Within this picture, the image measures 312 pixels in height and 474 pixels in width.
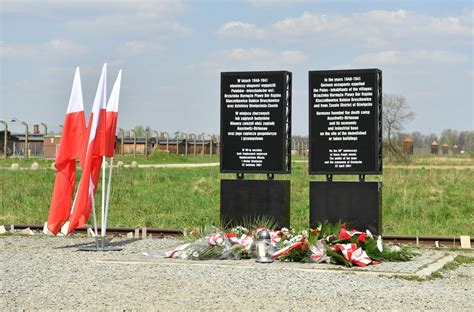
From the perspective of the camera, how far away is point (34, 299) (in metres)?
9.48

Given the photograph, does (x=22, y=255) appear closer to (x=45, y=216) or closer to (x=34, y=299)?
(x=34, y=299)

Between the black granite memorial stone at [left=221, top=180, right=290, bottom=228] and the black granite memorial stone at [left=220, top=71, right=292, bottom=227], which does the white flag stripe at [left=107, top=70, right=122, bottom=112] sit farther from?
the black granite memorial stone at [left=221, top=180, right=290, bottom=228]

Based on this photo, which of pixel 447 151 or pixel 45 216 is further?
pixel 447 151

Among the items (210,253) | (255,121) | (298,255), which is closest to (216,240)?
(210,253)

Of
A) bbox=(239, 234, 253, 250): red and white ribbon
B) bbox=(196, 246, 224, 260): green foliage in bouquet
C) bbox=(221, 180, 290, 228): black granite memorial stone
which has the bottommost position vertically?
bbox=(196, 246, 224, 260): green foliage in bouquet

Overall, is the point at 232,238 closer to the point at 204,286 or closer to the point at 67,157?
the point at 204,286

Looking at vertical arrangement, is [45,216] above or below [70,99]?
below

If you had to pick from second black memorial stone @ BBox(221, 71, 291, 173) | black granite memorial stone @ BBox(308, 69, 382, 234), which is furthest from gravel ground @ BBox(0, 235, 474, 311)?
second black memorial stone @ BBox(221, 71, 291, 173)

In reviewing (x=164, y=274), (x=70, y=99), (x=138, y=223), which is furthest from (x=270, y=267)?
(x=138, y=223)

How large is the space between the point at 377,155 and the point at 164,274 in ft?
16.7

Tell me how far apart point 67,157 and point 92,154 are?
0.66 metres

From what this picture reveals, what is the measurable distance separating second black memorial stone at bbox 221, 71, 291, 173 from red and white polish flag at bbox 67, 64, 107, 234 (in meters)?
2.48

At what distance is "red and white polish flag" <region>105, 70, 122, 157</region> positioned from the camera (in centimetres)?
1429

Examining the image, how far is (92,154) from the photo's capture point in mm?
14117
